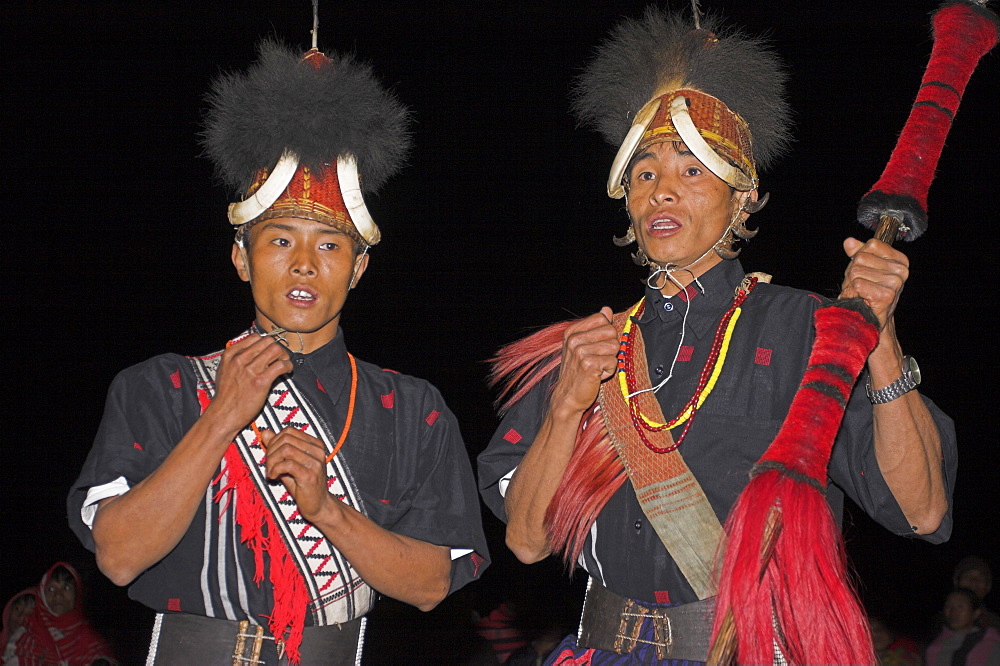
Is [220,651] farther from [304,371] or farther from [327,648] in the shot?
[304,371]

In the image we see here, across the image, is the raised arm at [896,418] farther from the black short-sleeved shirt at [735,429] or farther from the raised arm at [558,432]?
the raised arm at [558,432]

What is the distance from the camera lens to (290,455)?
239 cm

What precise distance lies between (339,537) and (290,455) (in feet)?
0.79

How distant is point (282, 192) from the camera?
2.76 metres

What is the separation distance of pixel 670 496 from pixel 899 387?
1.76 feet

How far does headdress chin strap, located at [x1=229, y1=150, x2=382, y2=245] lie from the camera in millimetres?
2752

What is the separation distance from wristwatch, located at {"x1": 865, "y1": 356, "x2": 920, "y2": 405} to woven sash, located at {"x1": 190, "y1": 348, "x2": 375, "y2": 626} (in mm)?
1226

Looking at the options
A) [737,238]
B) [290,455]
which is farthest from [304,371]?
[737,238]

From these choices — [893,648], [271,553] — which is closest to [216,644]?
[271,553]

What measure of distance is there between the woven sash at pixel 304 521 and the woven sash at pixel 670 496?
0.67 m

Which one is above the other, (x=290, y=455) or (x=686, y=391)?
(x=686, y=391)

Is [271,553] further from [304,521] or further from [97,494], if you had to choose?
[97,494]

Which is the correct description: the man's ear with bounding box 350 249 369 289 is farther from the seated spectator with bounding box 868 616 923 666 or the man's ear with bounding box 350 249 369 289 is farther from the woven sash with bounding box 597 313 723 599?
the seated spectator with bounding box 868 616 923 666

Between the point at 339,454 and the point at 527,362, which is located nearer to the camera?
the point at 339,454
